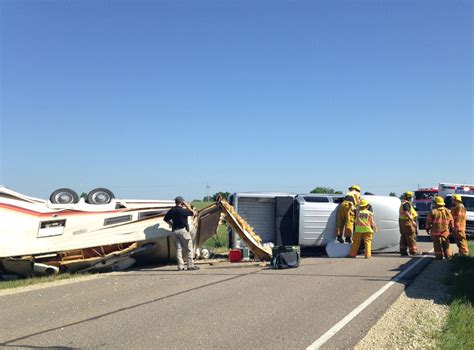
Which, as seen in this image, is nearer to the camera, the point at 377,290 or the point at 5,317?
the point at 5,317

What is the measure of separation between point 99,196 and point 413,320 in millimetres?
10973

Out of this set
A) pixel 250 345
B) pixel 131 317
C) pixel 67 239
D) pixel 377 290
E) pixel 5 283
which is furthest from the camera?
pixel 67 239

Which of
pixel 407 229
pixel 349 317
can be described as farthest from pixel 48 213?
pixel 407 229

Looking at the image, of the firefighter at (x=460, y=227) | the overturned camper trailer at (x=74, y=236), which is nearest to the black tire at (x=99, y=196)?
the overturned camper trailer at (x=74, y=236)

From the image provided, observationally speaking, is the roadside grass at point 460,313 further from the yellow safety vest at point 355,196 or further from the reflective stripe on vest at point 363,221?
the yellow safety vest at point 355,196

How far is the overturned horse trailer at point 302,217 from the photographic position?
15.4 m

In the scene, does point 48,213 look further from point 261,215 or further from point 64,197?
point 261,215

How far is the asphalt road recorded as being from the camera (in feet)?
19.5

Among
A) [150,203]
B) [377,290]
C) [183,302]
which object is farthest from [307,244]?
[183,302]

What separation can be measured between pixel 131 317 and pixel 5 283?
5602 millimetres

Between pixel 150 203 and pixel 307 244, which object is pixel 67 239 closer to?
pixel 150 203

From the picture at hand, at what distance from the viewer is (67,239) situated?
12453 mm

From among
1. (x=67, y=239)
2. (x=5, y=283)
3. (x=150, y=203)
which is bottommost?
(x=5, y=283)

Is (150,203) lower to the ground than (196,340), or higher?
higher
